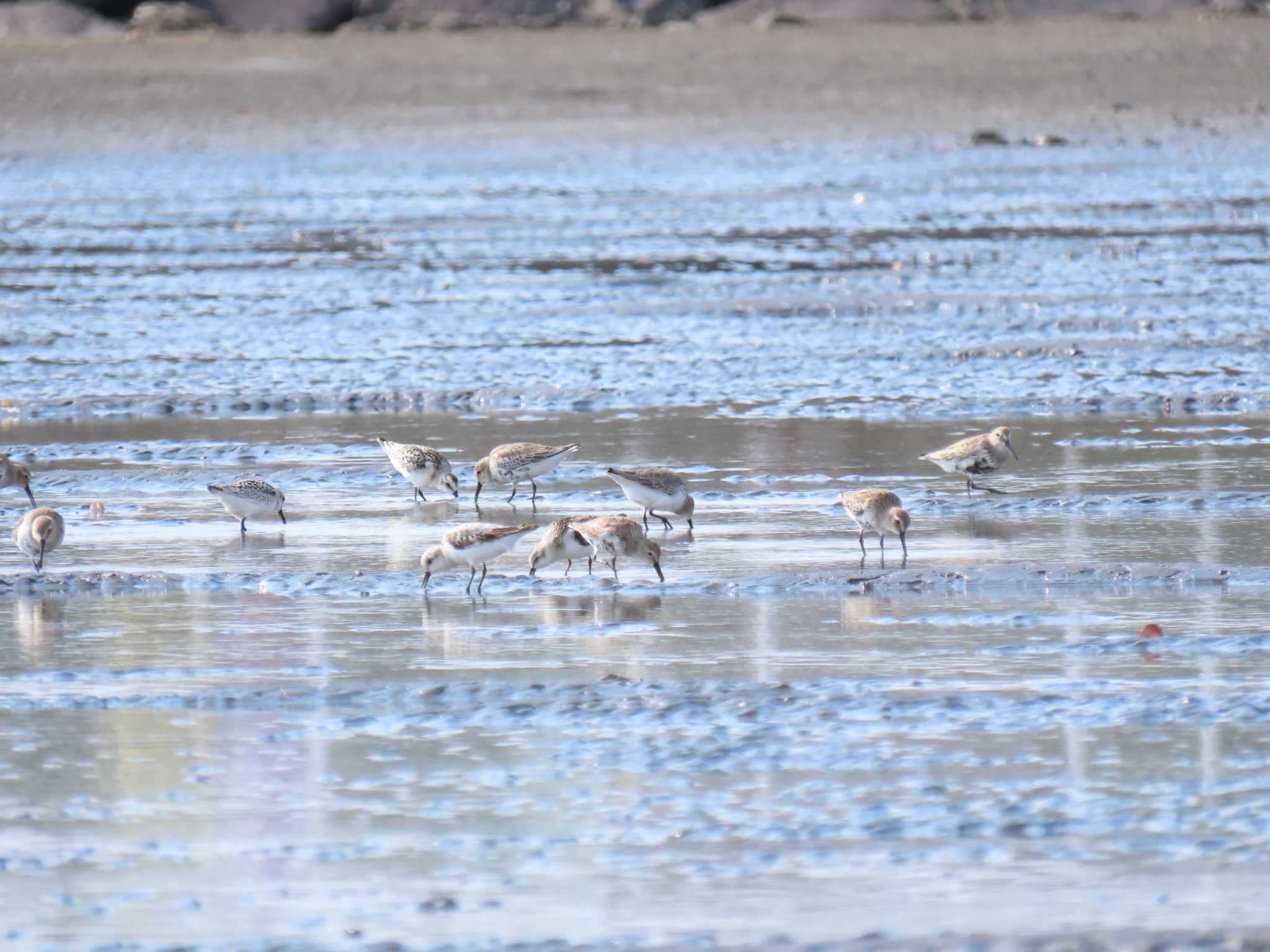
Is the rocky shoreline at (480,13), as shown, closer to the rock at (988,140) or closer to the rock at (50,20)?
the rock at (50,20)

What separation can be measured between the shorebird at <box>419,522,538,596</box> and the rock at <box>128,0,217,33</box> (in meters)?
34.9

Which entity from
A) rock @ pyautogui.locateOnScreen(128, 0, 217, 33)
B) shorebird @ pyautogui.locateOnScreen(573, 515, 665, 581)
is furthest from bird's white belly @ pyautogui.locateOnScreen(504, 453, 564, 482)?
rock @ pyautogui.locateOnScreen(128, 0, 217, 33)

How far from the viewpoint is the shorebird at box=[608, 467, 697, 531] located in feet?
30.9

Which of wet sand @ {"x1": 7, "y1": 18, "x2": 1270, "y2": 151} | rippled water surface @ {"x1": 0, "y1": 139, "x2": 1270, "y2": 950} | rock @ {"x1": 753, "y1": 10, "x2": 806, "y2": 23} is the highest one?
rock @ {"x1": 753, "y1": 10, "x2": 806, "y2": 23}

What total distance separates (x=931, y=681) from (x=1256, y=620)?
4.38 ft

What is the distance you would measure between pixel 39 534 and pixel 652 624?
2.53 m

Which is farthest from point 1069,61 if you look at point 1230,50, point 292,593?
point 292,593

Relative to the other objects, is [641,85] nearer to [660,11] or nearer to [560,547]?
[660,11]

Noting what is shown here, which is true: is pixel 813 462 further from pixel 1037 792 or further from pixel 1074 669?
pixel 1037 792

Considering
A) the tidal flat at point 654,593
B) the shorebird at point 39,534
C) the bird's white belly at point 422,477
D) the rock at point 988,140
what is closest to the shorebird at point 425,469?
the bird's white belly at point 422,477

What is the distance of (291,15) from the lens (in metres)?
41.9

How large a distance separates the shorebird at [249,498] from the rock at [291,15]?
33186 millimetres

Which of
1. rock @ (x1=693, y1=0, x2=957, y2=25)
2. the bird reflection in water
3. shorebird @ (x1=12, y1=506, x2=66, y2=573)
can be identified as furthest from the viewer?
rock @ (x1=693, y1=0, x2=957, y2=25)

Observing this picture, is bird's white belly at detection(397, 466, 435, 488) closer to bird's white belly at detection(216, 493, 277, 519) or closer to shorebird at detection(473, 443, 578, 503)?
shorebird at detection(473, 443, 578, 503)
